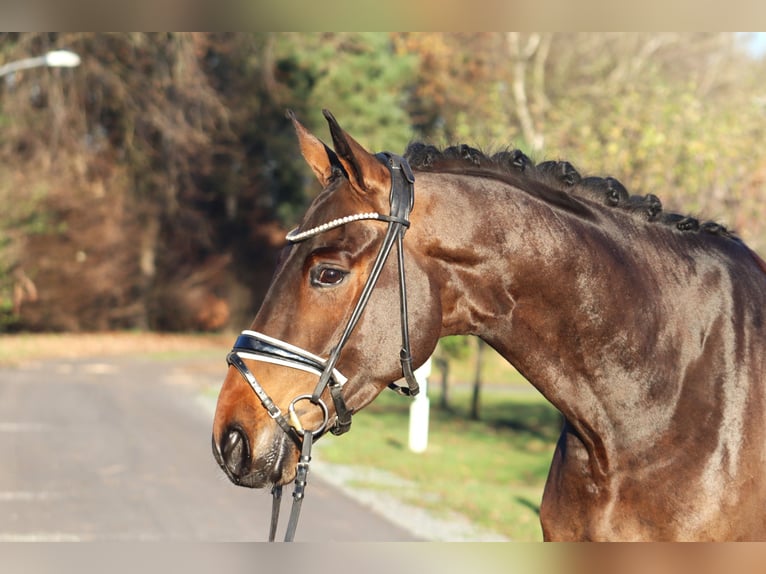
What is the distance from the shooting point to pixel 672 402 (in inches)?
104

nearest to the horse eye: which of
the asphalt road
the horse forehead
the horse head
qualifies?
the horse head

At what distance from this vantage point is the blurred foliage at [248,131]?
524 inches

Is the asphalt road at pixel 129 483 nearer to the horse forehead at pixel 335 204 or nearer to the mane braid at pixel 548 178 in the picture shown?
the horse forehead at pixel 335 204

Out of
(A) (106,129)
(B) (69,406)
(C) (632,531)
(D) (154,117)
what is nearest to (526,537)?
(C) (632,531)

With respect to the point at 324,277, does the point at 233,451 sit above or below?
below

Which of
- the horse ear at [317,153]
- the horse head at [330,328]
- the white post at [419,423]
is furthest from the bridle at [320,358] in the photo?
the white post at [419,423]

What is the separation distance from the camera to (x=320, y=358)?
246cm

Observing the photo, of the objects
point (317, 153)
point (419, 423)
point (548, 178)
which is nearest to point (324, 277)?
point (317, 153)

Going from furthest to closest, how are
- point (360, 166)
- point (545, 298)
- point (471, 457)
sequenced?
point (471, 457) < point (545, 298) < point (360, 166)

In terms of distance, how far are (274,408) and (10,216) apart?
Answer: 3120 cm

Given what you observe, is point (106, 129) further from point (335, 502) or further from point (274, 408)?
point (274, 408)

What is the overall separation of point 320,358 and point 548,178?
1.02 meters

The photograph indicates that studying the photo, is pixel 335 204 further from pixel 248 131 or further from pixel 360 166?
pixel 248 131

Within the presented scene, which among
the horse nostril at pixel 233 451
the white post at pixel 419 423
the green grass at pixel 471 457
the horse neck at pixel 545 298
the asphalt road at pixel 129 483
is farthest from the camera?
the white post at pixel 419 423
